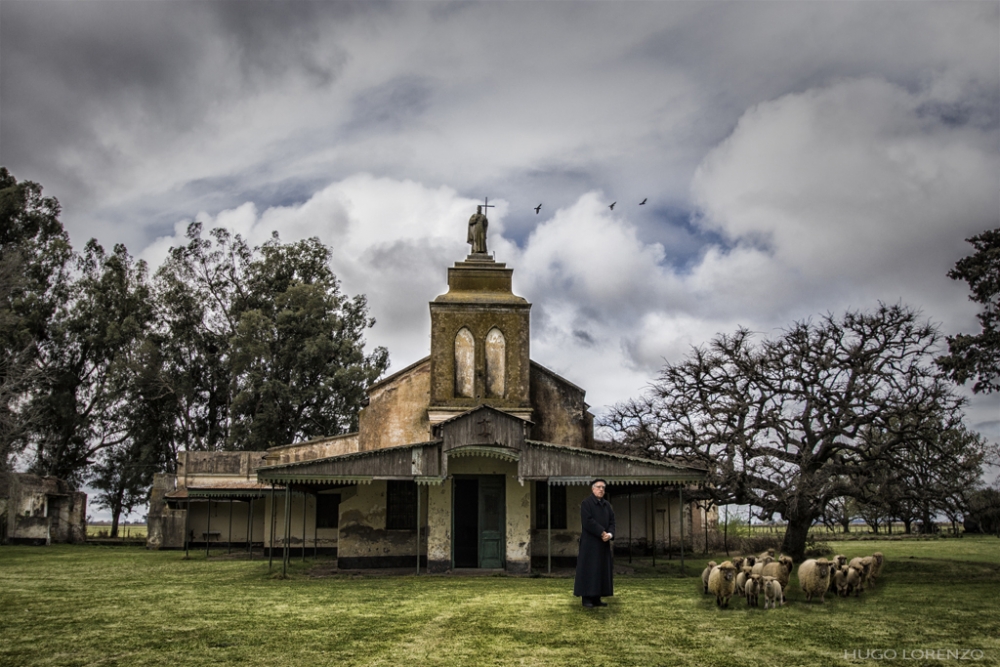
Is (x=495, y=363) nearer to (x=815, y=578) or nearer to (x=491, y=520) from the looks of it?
(x=491, y=520)

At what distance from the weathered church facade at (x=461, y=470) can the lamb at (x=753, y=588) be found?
597 cm

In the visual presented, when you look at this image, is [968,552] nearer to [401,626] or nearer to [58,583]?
[401,626]

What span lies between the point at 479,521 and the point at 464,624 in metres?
10.00

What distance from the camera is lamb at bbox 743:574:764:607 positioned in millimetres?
12891

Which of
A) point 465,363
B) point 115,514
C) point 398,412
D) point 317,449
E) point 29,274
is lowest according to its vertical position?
point 115,514

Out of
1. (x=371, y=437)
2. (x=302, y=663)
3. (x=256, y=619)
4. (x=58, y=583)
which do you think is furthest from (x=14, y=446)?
(x=302, y=663)

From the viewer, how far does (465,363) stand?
25.9 m

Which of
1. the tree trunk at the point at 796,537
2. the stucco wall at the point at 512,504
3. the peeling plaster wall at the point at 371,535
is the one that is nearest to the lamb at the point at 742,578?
the stucco wall at the point at 512,504

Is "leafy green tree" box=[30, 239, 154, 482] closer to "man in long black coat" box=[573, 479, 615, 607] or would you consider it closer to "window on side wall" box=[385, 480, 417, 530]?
"window on side wall" box=[385, 480, 417, 530]

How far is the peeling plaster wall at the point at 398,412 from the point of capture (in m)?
26.3

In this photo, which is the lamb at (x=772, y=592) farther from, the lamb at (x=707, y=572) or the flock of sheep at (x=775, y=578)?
the lamb at (x=707, y=572)

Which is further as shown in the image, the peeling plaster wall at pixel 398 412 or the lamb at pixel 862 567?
the peeling plaster wall at pixel 398 412

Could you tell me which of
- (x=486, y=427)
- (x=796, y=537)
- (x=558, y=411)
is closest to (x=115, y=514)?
(x=558, y=411)

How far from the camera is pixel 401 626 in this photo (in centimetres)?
1118
